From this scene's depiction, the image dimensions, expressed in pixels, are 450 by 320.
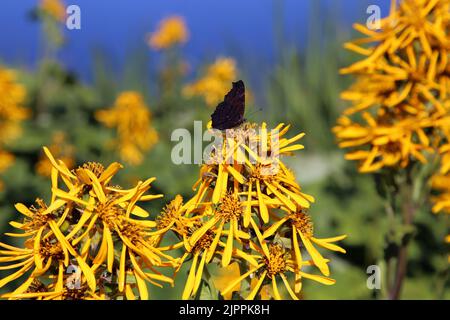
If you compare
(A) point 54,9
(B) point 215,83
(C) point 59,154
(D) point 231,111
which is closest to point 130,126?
(C) point 59,154

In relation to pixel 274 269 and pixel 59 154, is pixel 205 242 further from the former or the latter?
pixel 59 154

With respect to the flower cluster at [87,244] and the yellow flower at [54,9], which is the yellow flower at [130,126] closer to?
the yellow flower at [54,9]

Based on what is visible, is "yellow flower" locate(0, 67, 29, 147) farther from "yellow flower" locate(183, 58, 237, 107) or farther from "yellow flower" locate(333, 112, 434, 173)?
"yellow flower" locate(333, 112, 434, 173)

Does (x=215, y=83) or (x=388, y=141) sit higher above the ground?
(x=215, y=83)

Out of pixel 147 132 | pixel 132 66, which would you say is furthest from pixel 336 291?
pixel 132 66

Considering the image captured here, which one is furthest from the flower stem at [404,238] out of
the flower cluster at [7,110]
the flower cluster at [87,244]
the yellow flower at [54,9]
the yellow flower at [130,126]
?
the yellow flower at [54,9]
